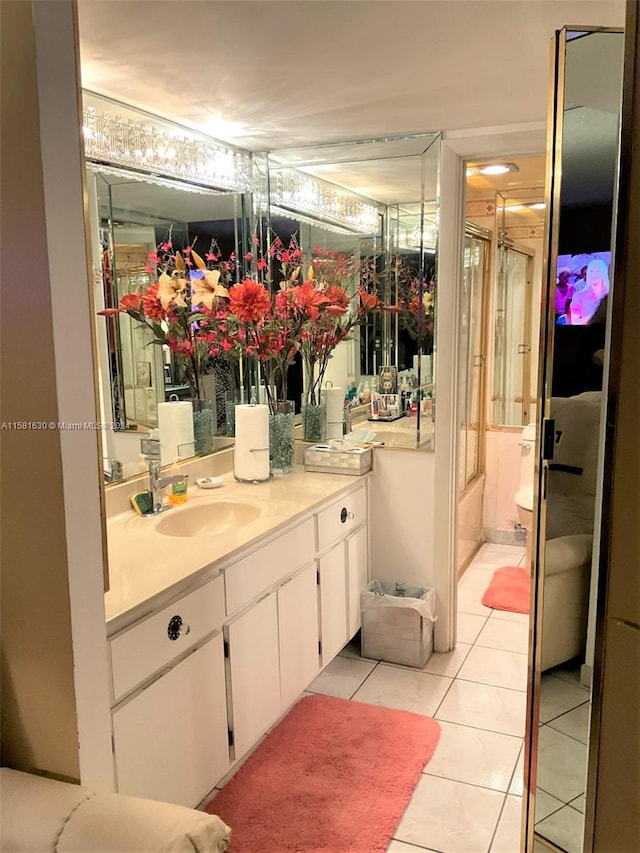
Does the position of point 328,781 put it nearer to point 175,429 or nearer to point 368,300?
point 175,429

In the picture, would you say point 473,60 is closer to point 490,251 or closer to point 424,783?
point 424,783

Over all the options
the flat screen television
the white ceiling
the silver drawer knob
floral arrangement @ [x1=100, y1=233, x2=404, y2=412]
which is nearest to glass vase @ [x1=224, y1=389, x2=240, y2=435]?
floral arrangement @ [x1=100, y1=233, x2=404, y2=412]

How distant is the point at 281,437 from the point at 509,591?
170cm

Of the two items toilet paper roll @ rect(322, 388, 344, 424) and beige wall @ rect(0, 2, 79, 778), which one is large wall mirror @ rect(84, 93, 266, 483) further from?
beige wall @ rect(0, 2, 79, 778)

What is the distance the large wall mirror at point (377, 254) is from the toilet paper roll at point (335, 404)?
0.11 feet

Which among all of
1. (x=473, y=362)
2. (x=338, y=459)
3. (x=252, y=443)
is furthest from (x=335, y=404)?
(x=473, y=362)

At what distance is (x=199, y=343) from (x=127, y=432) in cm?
51

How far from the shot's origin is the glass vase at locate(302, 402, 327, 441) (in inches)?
126

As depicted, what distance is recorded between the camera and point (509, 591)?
3805 millimetres

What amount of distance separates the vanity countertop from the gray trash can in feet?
1.76

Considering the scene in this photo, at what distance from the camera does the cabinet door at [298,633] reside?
2.38 metres

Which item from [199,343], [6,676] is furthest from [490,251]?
[6,676]

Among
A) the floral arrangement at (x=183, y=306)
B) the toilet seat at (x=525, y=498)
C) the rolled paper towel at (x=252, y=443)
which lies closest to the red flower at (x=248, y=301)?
the floral arrangement at (x=183, y=306)

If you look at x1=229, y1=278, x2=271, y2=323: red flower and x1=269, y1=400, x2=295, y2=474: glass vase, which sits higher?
x1=229, y1=278, x2=271, y2=323: red flower
